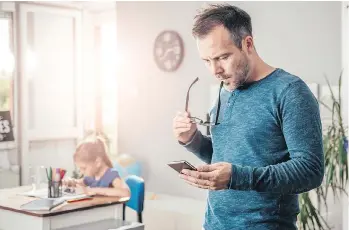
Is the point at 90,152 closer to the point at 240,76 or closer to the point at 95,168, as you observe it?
the point at 95,168

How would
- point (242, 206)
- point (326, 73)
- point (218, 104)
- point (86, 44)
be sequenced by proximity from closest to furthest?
1. point (242, 206)
2. point (218, 104)
3. point (326, 73)
4. point (86, 44)

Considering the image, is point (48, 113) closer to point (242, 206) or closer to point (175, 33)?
point (175, 33)

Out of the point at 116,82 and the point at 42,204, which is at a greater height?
the point at 116,82

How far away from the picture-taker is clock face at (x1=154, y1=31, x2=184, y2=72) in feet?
18.3

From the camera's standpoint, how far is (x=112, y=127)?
6953 mm

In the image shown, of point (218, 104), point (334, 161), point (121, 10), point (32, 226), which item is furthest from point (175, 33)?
point (218, 104)

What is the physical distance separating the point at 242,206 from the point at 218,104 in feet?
1.07

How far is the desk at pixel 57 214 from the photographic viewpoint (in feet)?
9.52

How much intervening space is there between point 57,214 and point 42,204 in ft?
0.61

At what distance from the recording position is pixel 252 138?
1.54m

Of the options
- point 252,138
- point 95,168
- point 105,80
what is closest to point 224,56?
point 252,138

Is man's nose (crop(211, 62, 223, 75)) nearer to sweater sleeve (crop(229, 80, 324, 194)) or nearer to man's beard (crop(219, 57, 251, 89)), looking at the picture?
man's beard (crop(219, 57, 251, 89))

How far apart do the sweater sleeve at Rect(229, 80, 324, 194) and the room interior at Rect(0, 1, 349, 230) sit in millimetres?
3222

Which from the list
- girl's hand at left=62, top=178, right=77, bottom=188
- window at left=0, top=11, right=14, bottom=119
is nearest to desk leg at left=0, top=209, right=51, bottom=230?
girl's hand at left=62, top=178, right=77, bottom=188
